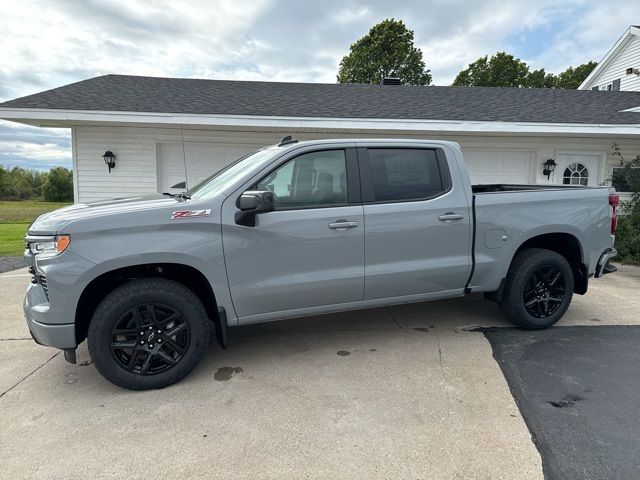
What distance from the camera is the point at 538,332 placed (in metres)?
4.40

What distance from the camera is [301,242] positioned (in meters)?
3.49

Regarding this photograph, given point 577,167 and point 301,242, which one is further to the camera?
point 577,167

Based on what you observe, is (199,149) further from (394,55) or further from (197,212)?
(394,55)

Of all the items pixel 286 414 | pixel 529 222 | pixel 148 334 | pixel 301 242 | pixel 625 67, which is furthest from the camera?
pixel 625 67

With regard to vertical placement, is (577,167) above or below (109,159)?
below

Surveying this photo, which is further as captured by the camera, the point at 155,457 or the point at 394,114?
the point at 394,114

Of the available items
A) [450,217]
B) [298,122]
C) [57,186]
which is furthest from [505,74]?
[57,186]

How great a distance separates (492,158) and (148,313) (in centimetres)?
937

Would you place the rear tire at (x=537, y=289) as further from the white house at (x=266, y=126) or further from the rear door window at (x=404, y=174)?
the white house at (x=266, y=126)

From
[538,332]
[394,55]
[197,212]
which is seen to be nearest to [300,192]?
[197,212]

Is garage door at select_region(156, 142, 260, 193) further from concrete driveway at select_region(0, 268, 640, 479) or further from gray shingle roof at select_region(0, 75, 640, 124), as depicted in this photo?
concrete driveway at select_region(0, 268, 640, 479)

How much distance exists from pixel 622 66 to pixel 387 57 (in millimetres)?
19185

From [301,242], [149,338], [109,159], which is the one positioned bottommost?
[149,338]

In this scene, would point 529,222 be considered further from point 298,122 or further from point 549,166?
point 549,166
